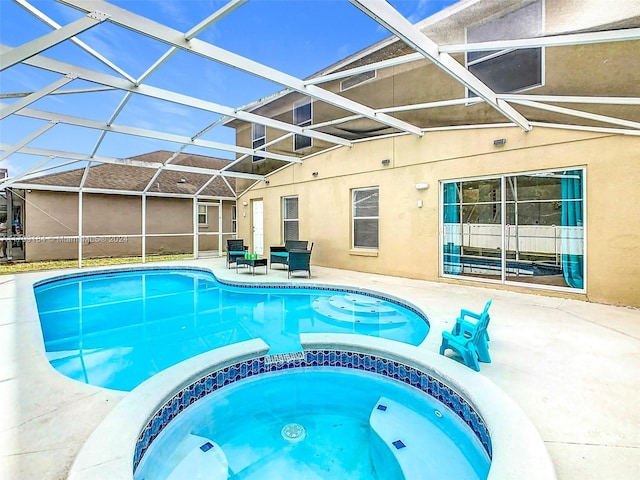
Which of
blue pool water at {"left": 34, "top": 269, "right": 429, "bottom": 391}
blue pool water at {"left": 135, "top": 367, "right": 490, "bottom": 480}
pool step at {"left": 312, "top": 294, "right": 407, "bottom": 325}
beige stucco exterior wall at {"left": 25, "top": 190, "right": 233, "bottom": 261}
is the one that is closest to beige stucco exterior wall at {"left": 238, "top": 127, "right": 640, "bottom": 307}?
pool step at {"left": 312, "top": 294, "right": 407, "bottom": 325}

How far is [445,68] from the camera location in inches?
195

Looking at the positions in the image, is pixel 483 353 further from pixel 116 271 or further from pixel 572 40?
pixel 116 271

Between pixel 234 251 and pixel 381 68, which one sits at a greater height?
pixel 381 68

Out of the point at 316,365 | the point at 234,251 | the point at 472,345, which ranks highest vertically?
the point at 234,251

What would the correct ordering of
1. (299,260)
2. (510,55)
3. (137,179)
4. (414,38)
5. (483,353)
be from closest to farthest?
(483,353)
(414,38)
(510,55)
(299,260)
(137,179)

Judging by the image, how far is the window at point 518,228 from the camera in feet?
23.0

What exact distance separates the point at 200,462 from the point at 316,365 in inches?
74.3

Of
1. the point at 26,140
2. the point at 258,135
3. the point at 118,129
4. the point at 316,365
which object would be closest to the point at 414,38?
the point at 316,365

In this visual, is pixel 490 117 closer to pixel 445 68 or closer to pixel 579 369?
pixel 445 68

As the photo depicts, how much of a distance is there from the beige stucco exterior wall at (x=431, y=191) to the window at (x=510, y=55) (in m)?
1.00

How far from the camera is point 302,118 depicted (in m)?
11.8

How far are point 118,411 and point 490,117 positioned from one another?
847 centimetres

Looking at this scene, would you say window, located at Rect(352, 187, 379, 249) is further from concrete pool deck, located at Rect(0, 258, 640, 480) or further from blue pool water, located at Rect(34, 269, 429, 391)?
concrete pool deck, located at Rect(0, 258, 640, 480)

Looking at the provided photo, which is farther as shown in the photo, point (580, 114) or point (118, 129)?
point (118, 129)
